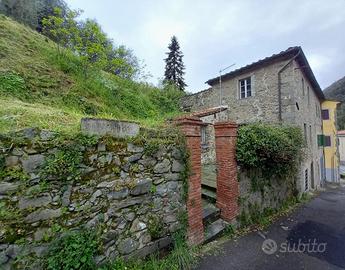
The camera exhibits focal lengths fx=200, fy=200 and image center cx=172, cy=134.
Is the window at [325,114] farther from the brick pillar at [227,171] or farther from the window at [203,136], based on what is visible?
the brick pillar at [227,171]

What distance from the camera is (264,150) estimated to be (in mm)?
5781

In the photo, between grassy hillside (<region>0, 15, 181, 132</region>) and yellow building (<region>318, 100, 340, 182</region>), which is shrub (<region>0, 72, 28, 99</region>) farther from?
yellow building (<region>318, 100, 340, 182</region>)

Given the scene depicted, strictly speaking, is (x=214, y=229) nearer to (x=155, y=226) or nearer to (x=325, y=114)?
(x=155, y=226)

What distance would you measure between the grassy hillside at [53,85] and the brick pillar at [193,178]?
701mm

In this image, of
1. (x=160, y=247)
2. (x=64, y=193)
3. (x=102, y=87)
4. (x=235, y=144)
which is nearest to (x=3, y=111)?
(x=64, y=193)

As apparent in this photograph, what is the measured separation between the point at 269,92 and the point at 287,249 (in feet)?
25.0

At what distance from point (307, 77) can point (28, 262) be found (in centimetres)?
1509

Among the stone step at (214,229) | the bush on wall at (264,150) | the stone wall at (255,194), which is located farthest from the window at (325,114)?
the stone step at (214,229)

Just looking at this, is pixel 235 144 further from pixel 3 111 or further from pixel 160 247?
pixel 3 111

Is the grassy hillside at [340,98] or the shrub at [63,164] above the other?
the grassy hillside at [340,98]

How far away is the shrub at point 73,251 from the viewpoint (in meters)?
2.58

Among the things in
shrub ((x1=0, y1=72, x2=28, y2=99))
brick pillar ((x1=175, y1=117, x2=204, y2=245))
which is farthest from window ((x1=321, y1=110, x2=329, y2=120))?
shrub ((x1=0, y1=72, x2=28, y2=99))

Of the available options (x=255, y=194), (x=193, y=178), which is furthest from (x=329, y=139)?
(x=193, y=178)

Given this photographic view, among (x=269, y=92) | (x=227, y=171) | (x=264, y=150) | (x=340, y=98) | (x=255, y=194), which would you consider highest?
(x=340, y=98)
